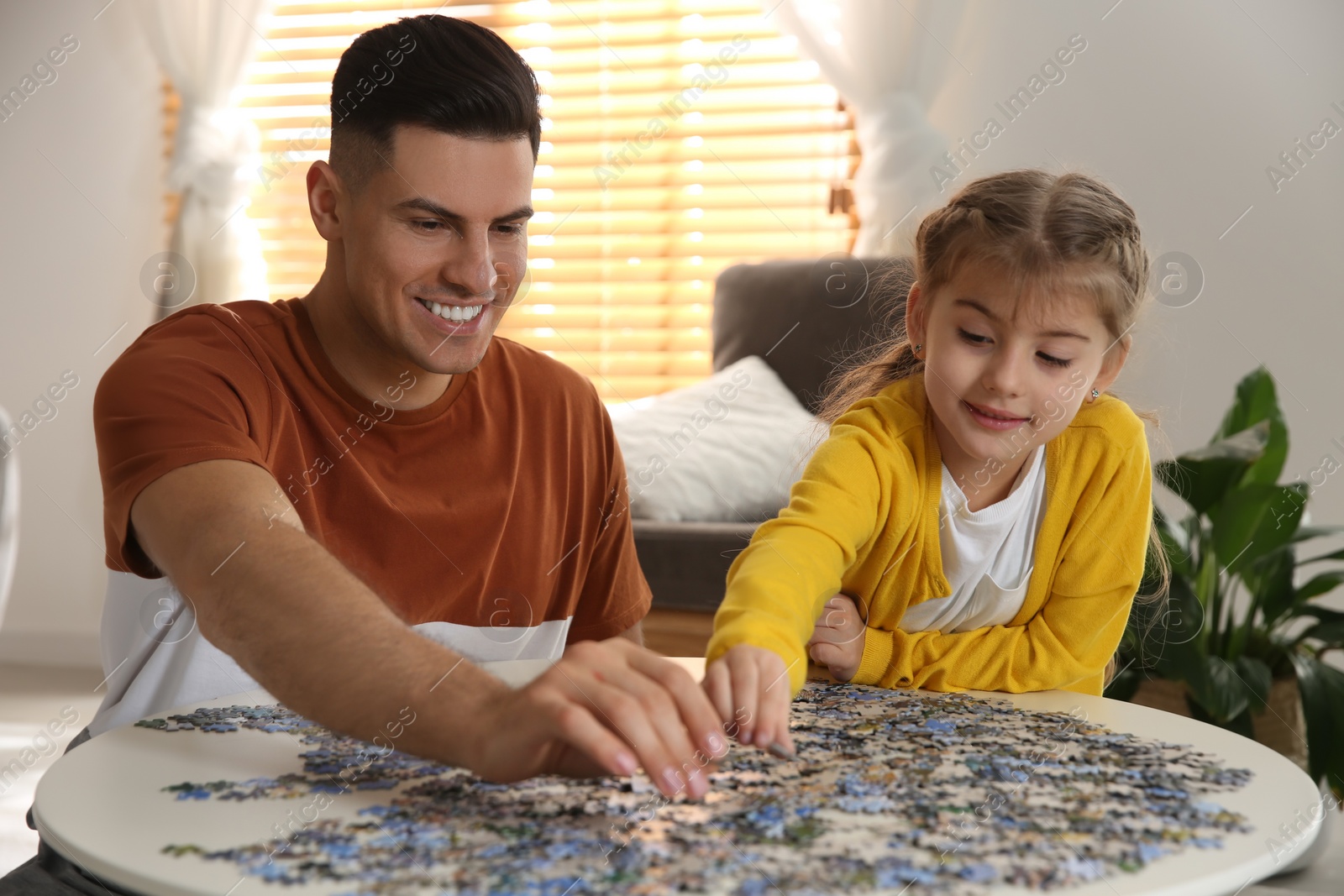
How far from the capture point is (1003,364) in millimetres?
1241

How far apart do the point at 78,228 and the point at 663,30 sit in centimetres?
253

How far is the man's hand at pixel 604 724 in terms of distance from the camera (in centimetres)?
76

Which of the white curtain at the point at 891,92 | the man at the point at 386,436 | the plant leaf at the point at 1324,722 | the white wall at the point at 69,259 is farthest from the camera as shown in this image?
the white wall at the point at 69,259

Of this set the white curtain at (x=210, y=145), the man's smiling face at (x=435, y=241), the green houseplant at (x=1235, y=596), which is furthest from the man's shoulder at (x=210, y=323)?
the white curtain at (x=210, y=145)

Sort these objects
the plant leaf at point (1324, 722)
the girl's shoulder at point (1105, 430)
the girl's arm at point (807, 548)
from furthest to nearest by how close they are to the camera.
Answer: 1. the plant leaf at point (1324, 722)
2. the girl's shoulder at point (1105, 430)
3. the girl's arm at point (807, 548)

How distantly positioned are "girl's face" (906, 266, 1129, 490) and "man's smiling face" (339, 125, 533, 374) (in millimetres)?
623

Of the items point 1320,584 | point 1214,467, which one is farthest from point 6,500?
point 1320,584

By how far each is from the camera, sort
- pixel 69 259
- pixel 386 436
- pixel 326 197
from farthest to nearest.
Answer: pixel 69 259 → pixel 326 197 → pixel 386 436

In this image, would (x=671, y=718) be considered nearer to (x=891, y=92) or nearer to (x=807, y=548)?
(x=807, y=548)

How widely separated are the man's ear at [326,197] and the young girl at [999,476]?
81 centimetres

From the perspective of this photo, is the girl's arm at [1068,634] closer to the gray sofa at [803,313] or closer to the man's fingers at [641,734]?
the man's fingers at [641,734]

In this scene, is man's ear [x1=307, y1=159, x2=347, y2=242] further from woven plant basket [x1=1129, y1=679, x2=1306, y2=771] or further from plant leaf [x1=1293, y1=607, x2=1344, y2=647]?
plant leaf [x1=1293, y1=607, x2=1344, y2=647]

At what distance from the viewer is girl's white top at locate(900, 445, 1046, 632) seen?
132 centimetres

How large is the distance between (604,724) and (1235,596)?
227cm
